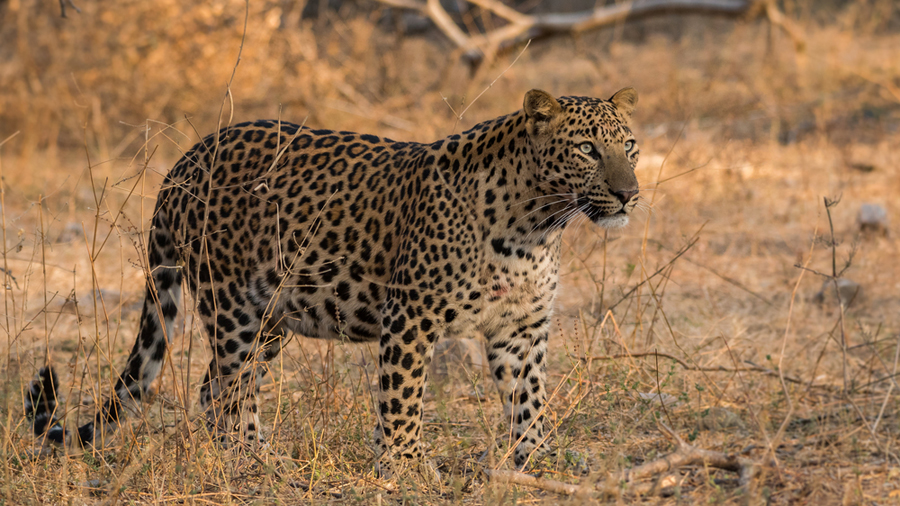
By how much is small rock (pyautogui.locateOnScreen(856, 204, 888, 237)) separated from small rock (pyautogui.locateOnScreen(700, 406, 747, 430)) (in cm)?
419

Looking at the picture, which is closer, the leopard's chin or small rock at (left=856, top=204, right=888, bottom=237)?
the leopard's chin

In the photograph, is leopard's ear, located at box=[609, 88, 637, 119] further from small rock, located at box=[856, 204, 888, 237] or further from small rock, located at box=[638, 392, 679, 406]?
small rock, located at box=[856, 204, 888, 237]

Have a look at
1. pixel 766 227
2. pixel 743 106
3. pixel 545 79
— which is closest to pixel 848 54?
pixel 743 106

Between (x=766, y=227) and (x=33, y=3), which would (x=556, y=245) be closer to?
(x=766, y=227)

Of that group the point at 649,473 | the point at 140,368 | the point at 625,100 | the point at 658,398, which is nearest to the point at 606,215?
the point at 625,100

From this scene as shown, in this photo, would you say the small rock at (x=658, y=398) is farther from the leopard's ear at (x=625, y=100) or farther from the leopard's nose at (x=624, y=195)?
the leopard's ear at (x=625, y=100)

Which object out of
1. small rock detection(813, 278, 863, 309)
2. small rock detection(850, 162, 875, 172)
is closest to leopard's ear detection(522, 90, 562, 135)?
small rock detection(813, 278, 863, 309)

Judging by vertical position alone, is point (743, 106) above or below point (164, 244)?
above

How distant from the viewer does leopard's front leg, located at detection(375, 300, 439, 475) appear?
4.16 metres

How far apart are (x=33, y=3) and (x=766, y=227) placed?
9.98 m

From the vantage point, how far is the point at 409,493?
3977 millimetres

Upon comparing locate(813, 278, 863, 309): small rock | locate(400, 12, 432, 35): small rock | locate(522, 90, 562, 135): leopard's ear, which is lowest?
locate(813, 278, 863, 309): small rock

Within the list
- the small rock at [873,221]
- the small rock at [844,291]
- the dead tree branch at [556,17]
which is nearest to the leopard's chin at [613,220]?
the small rock at [844,291]

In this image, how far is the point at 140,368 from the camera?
4.68 metres
